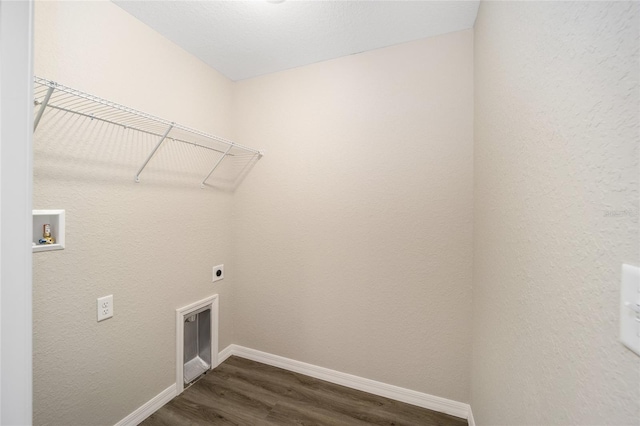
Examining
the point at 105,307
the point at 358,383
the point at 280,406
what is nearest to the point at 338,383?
the point at 358,383

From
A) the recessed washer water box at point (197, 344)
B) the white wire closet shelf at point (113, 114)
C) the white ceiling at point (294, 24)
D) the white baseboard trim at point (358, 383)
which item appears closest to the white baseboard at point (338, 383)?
the white baseboard trim at point (358, 383)

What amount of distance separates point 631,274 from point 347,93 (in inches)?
69.4

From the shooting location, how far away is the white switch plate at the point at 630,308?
1.18 feet

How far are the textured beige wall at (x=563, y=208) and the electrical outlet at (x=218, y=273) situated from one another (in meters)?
1.88

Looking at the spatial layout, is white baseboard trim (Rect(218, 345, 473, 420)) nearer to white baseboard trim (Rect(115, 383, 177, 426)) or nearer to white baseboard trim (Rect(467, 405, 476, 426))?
white baseboard trim (Rect(467, 405, 476, 426))

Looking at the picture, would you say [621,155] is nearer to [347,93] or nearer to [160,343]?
[347,93]

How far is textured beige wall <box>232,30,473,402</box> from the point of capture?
1567 millimetres

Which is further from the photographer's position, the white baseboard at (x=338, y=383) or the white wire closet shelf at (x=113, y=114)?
the white baseboard at (x=338, y=383)

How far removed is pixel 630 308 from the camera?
14.7 inches

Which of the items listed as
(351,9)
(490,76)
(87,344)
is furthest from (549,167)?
(87,344)

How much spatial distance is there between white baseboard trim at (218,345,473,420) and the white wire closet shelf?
4.88 ft

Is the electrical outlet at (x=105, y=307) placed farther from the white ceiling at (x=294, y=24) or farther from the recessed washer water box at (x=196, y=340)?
the white ceiling at (x=294, y=24)

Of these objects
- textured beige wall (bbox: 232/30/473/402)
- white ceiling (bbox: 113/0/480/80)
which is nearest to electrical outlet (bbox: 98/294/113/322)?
textured beige wall (bbox: 232/30/473/402)

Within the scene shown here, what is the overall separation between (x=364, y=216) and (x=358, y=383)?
1213mm
